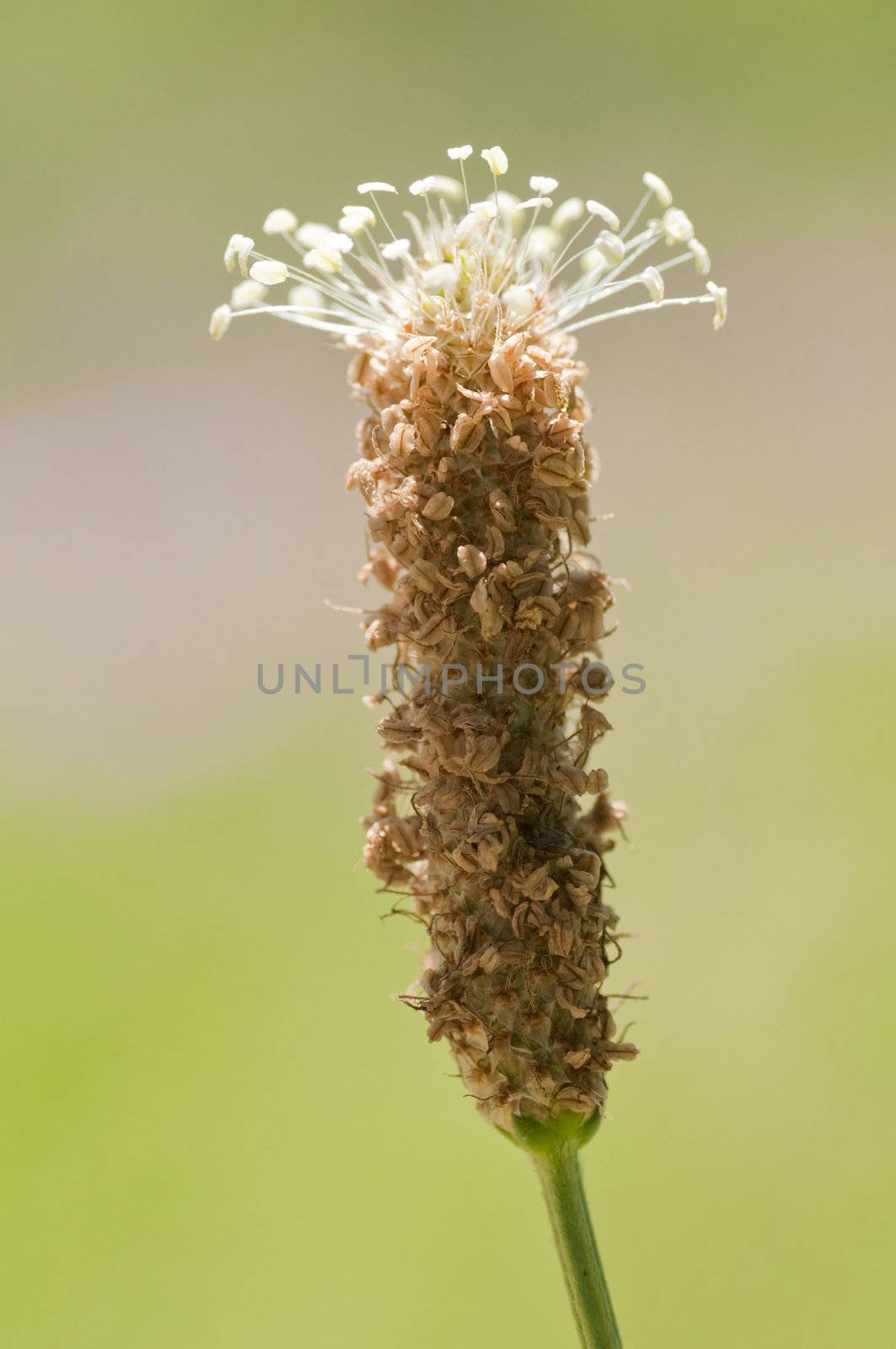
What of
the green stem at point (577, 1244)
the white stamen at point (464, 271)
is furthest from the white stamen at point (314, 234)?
the green stem at point (577, 1244)

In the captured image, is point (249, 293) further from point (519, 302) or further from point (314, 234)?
point (519, 302)

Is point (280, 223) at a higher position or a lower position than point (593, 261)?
higher

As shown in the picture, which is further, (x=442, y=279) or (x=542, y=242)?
(x=542, y=242)

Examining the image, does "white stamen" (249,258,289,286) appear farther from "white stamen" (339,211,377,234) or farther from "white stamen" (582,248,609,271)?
"white stamen" (582,248,609,271)

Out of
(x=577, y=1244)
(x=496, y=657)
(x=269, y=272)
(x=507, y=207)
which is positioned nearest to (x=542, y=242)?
(x=507, y=207)

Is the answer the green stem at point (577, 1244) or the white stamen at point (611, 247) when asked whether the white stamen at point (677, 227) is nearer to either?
the white stamen at point (611, 247)

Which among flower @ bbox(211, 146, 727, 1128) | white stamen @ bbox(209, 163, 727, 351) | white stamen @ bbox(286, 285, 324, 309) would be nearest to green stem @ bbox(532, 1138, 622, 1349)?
flower @ bbox(211, 146, 727, 1128)
